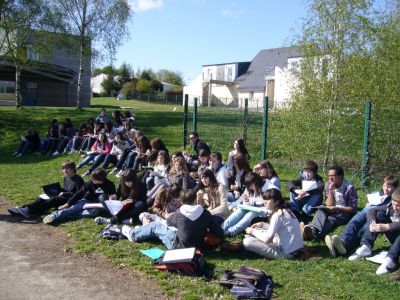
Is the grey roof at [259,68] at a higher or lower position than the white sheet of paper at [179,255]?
higher

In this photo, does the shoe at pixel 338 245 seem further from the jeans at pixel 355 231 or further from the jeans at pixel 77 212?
the jeans at pixel 77 212

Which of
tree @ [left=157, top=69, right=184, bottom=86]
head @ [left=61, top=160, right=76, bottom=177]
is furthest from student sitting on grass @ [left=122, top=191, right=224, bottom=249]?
tree @ [left=157, top=69, right=184, bottom=86]

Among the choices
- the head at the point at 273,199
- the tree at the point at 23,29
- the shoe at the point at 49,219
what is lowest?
the shoe at the point at 49,219

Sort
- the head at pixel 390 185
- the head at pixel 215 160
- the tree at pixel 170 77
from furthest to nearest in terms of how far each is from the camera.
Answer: the tree at pixel 170 77 < the head at pixel 215 160 < the head at pixel 390 185

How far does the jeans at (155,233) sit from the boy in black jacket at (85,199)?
167 cm

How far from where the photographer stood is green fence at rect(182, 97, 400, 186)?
10.2 m

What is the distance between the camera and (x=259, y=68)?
185 ft

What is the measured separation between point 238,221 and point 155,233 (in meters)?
1.36

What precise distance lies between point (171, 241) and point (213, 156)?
318cm

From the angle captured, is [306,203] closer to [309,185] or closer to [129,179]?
[309,185]

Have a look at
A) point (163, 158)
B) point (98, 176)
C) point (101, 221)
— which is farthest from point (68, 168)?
point (163, 158)

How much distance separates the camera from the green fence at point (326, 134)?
1020 centimetres

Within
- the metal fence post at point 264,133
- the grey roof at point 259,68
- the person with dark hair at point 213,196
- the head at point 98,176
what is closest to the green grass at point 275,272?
the head at point 98,176

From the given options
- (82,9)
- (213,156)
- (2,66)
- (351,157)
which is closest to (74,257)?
(213,156)
